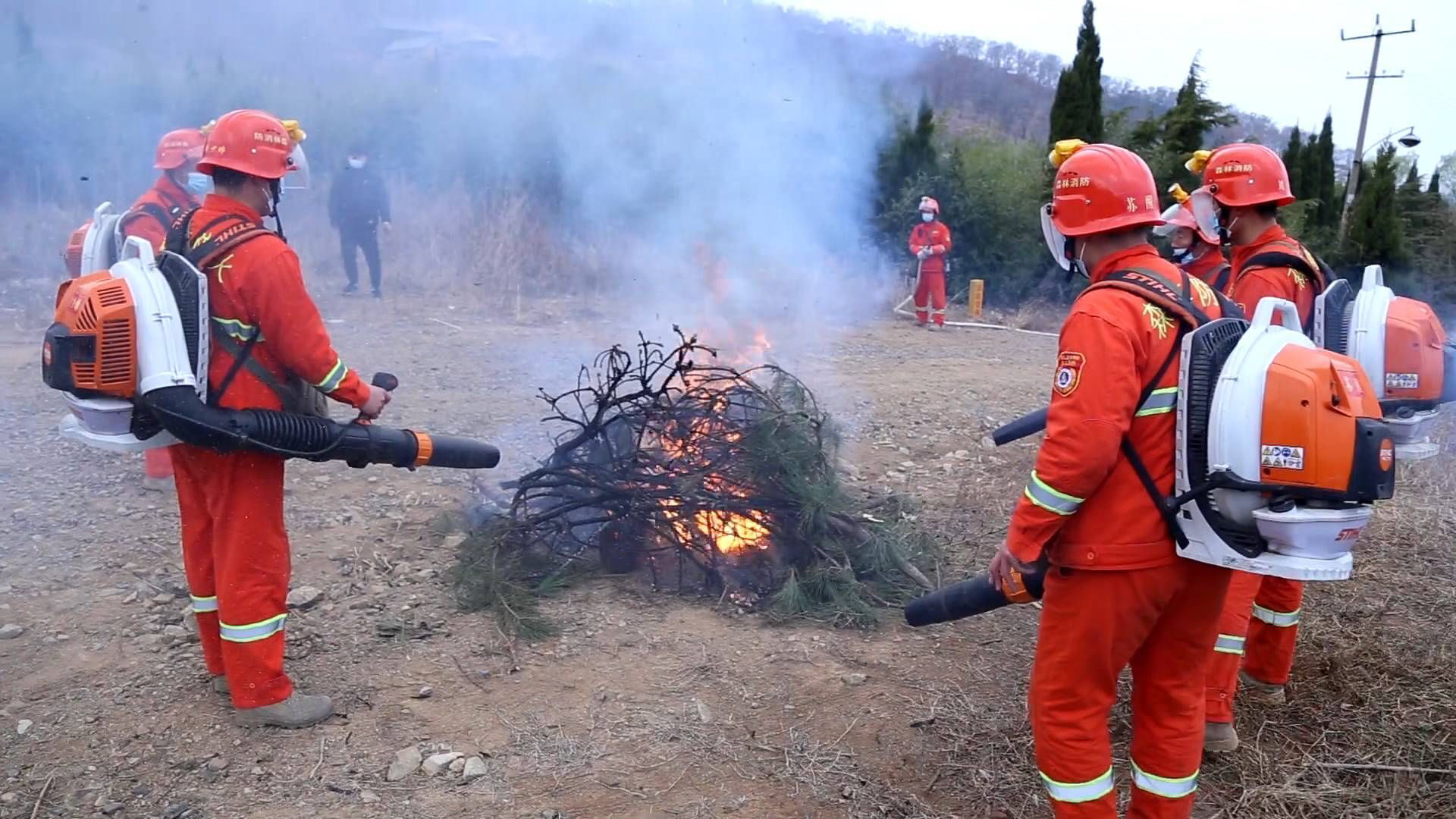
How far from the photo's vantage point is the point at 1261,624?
4.00 metres

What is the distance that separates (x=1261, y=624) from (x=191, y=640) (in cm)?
455

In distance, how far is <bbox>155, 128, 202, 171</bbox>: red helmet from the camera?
19.2 ft

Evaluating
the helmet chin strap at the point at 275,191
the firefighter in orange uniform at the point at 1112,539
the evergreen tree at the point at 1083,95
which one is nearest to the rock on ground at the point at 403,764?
the helmet chin strap at the point at 275,191

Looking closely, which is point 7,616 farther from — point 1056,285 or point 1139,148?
point 1139,148

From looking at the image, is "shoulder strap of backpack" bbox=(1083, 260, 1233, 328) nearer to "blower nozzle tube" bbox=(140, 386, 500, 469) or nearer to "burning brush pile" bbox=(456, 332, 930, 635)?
"burning brush pile" bbox=(456, 332, 930, 635)

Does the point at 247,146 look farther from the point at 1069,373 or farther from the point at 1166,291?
the point at 1166,291

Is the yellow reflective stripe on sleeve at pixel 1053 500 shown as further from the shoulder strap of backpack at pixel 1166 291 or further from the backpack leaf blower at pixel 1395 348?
the backpack leaf blower at pixel 1395 348

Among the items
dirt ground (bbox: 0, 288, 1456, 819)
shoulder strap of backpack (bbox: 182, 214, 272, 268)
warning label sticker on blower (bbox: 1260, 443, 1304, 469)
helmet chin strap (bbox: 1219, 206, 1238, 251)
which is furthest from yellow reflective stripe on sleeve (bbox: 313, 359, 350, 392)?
helmet chin strap (bbox: 1219, 206, 1238, 251)

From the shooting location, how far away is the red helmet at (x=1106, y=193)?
2.79 meters

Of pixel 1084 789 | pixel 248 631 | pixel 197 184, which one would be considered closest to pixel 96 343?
pixel 248 631

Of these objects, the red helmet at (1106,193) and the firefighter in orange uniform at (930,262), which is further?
the firefighter in orange uniform at (930,262)

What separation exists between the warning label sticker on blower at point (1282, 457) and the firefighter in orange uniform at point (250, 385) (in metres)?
2.98

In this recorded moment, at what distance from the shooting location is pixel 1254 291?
3750 mm

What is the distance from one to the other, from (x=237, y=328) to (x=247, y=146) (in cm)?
67
